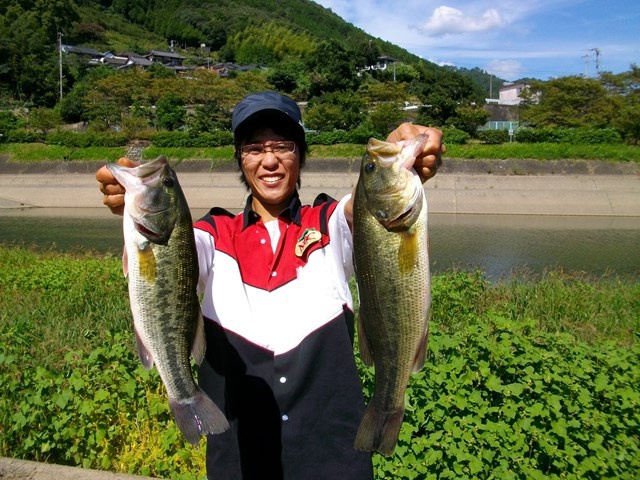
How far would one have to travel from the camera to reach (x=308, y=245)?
2371 millimetres

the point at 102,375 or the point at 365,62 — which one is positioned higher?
the point at 365,62

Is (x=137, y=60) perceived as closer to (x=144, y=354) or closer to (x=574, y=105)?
(x=574, y=105)

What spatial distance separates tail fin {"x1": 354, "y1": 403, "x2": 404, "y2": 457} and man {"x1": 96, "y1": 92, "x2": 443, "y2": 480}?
0.10 meters

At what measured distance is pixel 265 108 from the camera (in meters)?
2.37

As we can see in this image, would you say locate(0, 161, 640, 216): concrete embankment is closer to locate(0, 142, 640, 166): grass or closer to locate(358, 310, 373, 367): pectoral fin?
locate(0, 142, 640, 166): grass

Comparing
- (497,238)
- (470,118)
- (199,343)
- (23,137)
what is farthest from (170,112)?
(199,343)

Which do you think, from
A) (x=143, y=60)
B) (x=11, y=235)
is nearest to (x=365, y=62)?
(x=143, y=60)

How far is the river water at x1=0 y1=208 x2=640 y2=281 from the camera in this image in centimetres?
1558

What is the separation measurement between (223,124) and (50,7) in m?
59.9

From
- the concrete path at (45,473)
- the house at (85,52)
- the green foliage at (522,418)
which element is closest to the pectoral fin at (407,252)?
the green foliage at (522,418)

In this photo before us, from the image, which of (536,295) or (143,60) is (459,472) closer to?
(536,295)

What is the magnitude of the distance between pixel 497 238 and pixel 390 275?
19592 mm

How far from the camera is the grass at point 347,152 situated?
30.1 m

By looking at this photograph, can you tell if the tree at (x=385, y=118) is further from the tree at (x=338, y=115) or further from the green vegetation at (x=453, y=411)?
the green vegetation at (x=453, y=411)
